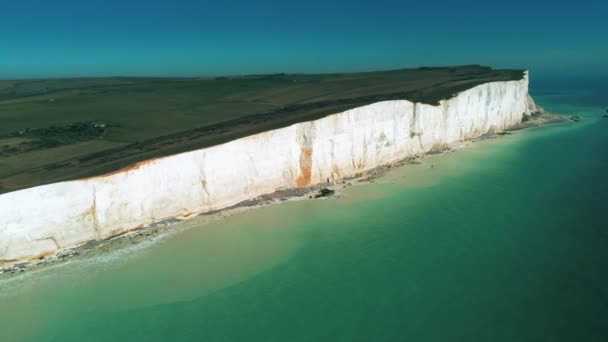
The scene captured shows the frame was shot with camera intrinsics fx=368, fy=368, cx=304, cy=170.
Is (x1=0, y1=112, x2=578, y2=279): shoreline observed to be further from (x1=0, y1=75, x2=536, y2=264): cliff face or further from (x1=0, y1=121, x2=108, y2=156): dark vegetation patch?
(x1=0, y1=121, x2=108, y2=156): dark vegetation patch

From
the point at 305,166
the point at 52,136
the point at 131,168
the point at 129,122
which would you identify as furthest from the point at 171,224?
the point at 129,122

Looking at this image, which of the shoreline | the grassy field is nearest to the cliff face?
the shoreline

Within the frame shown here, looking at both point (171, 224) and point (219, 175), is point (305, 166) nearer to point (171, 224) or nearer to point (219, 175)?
point (219, 175)

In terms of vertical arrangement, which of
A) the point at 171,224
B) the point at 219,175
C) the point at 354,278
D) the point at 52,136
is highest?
the point at 52,136

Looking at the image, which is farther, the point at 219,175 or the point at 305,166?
the point at 305,166

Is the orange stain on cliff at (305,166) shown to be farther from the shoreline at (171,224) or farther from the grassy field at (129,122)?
the grassy field at (129,122)

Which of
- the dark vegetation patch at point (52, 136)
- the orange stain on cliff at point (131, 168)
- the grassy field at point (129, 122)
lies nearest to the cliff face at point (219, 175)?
the orange stain on cliff at point (131, 168)

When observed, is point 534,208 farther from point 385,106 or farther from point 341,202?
point 385,106
